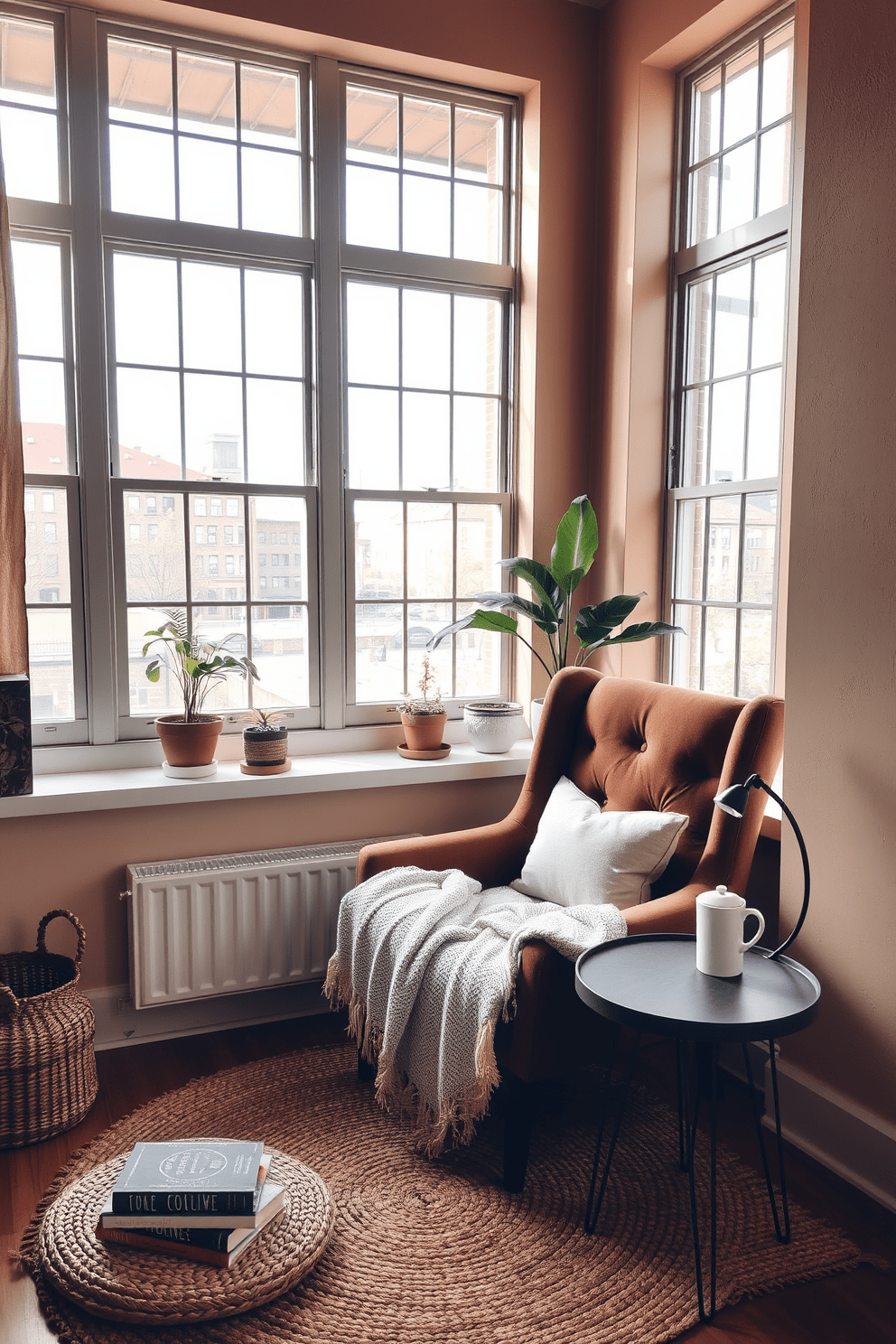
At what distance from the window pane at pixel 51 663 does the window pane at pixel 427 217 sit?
176 cm

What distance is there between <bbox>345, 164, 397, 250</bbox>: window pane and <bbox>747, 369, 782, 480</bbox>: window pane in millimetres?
1364

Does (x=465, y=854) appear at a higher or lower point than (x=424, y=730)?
lower

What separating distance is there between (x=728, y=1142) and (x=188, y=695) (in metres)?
1.95

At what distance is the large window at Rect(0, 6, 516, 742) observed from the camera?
300 centimetres

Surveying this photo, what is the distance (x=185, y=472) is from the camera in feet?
10.5

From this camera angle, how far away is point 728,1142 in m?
2.39

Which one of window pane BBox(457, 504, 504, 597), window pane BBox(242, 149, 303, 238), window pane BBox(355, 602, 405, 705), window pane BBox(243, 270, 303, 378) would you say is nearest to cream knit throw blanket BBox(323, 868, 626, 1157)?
window pane BBox(355, 602, 405, 705)

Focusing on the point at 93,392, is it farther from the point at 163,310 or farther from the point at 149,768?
the point at 149,768

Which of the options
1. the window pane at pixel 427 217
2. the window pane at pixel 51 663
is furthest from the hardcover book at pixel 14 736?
the window pane at pixel 427 217

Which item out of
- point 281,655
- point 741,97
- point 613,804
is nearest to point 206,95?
point 741,97

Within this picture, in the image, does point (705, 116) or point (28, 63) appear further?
point (705, 116)

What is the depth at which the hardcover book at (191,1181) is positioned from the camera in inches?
71.5

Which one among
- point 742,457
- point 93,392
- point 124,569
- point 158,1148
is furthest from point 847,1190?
point 93,392

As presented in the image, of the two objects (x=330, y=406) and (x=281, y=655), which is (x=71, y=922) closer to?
(x=281, y=655)
